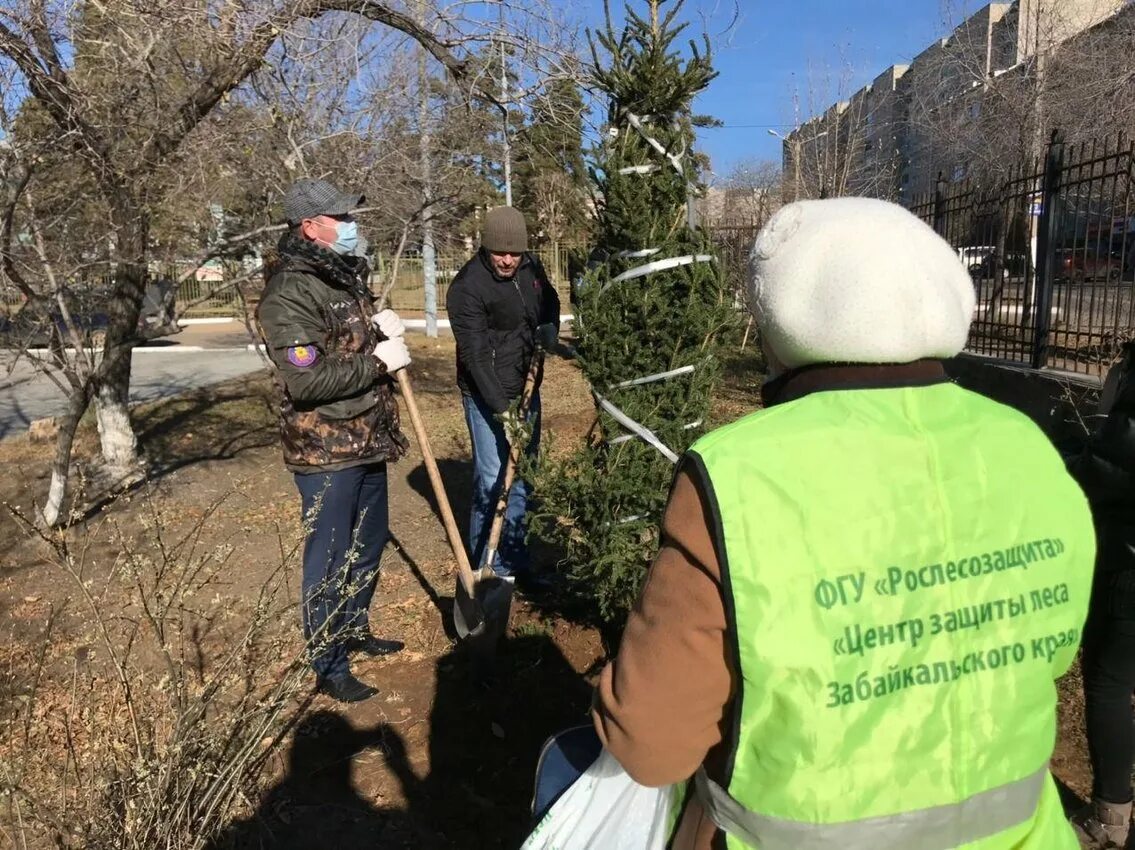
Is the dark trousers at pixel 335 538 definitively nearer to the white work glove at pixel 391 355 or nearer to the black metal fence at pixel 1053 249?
the white work glove at pixel 391 355

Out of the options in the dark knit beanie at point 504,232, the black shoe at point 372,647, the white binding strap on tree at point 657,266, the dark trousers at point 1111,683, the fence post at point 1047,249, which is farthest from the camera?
the fence post at point 1047,249

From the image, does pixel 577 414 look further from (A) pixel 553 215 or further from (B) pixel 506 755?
(A) pixel 553 215

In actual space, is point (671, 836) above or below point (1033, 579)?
below

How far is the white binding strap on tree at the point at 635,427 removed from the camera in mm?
2910

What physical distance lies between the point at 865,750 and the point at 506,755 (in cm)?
227

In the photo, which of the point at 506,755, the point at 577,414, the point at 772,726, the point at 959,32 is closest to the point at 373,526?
the point at 506,755

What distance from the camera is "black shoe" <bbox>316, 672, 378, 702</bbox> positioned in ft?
10.8

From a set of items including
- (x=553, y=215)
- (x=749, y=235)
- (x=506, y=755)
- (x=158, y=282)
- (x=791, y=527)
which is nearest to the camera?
(x=791, y=527)

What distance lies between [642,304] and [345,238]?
1.19m

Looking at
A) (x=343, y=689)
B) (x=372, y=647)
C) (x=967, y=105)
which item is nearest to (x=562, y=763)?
(x=343, y=689)

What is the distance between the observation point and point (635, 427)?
2.92 m

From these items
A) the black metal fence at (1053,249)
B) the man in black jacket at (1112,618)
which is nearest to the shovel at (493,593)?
the man in black jacket at (1112,618)

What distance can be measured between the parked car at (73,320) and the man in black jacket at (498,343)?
2635mm

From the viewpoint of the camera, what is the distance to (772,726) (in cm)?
97
